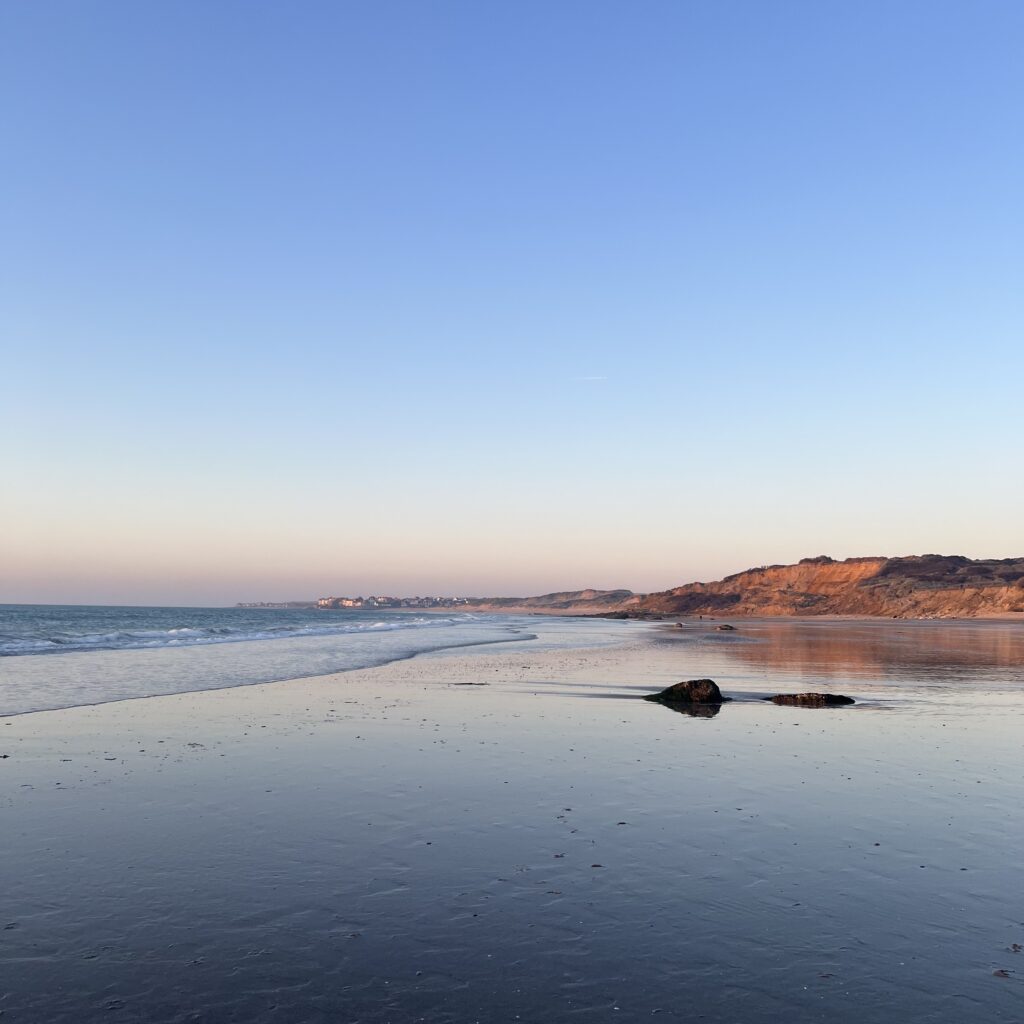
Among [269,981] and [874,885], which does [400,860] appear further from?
[874,885]

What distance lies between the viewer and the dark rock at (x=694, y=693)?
78.1 feet

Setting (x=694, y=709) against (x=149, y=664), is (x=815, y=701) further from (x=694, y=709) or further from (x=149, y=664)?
(x=149, y=664)

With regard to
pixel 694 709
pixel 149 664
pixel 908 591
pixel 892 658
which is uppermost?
pixel 908 591

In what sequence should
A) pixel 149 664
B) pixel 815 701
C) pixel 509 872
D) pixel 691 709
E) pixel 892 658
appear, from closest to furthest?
pixel 509 872, pixel 691 709, pixel 815 701, pixel 149 664, pixel 892 658

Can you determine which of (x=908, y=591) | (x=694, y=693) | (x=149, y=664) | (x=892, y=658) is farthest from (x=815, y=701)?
(x=908, y=591)

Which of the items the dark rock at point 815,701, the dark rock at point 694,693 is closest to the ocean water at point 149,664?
the dark rock at point 694,693

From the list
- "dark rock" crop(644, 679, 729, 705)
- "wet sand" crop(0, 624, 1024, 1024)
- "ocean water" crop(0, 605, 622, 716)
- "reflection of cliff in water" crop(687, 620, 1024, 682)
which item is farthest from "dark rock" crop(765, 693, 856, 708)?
"ocean water" crop(0, 605, 622, 716)

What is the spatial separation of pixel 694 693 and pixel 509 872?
1589 cm

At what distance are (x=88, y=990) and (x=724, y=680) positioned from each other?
26.7m

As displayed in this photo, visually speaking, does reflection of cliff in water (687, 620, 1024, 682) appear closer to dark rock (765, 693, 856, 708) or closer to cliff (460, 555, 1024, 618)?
dark rock (765, 693, 856, 708)

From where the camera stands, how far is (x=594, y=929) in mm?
7555

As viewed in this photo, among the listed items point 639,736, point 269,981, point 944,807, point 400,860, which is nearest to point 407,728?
point 639,736

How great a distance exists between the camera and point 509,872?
9.14 meters

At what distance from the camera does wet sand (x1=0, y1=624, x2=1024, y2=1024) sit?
637 cm
